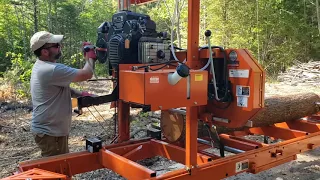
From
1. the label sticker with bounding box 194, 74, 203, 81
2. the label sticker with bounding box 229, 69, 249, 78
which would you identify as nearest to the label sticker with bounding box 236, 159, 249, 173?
the label sticker with bounding box 229, 69, 249, 78

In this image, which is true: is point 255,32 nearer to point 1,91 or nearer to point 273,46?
point 273,46

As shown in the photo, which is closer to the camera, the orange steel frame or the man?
the orange steel frame

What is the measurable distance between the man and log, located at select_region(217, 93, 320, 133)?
2.65 m

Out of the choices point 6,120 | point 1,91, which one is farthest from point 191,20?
point 1,91

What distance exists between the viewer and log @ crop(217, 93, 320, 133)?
4.50m

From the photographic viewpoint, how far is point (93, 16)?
80.1ft

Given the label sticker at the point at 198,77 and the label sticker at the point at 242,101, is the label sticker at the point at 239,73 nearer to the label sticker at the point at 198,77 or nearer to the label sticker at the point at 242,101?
the label sticker at the point at 242,101

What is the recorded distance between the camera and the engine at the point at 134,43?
287cm

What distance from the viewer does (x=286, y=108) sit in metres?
4.77

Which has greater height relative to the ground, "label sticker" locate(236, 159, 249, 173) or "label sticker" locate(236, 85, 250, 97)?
"label sticker" locate(236, 85, 250, 97)

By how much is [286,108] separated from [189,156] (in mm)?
2804

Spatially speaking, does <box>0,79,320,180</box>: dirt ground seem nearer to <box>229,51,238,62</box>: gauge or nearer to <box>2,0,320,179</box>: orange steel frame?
<box>2,0,320,179</box>: orange steel frame

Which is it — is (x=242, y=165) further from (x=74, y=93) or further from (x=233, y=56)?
(x=74, y=93)

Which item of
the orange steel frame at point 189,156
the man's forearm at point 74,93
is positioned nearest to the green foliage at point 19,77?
the man's forearm at point 74,93
